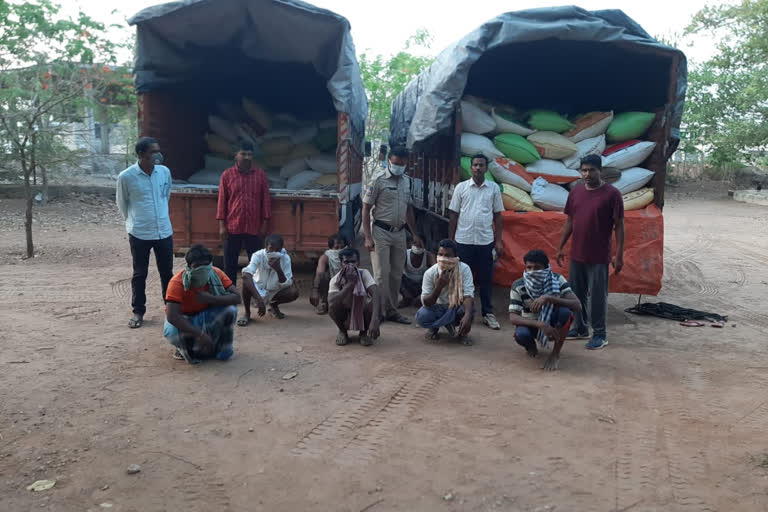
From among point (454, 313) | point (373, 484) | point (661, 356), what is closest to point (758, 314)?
point (661, 356)

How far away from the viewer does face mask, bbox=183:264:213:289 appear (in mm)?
4242

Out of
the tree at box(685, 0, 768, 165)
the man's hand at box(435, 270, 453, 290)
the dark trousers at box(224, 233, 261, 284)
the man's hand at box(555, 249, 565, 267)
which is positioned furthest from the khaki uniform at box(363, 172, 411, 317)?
the tree at box(685, 0, 768, 165)

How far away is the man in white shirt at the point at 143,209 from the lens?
517 cm

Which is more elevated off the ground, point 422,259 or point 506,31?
point 506,31

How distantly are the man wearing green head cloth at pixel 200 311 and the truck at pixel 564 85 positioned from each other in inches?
105

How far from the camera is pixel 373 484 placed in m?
2.75

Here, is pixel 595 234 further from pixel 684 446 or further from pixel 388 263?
pixel 684 446

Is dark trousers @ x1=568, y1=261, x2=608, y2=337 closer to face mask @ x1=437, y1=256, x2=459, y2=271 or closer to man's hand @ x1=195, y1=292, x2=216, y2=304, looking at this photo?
face mask @ x1=437, y1=256, x2=459, y2=271

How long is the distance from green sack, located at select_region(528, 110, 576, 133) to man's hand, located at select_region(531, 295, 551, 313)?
251cm

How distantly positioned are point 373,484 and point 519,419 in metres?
1.09

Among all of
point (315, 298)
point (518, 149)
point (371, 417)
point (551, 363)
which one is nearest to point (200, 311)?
point (371, 417)

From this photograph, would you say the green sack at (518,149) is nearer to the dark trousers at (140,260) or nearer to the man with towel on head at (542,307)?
the man with towel on head at (542,307)

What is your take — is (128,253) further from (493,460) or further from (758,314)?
(758,314)

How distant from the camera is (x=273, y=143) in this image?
301 inches
